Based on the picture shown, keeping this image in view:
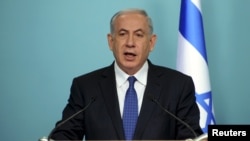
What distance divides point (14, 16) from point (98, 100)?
1255 millimetres

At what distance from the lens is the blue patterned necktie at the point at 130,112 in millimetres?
1833

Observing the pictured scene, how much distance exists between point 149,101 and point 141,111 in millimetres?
68

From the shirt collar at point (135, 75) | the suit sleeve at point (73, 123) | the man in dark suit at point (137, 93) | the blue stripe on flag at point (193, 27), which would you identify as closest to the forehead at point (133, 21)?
the man in dark suit at point (137, 93)

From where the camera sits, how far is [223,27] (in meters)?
2.83

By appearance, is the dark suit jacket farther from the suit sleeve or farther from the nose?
the nose

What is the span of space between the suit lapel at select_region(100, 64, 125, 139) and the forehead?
0.85ft

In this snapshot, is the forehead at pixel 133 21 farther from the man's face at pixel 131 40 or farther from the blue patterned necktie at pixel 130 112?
the blue patterned necktie at pixel 130 112

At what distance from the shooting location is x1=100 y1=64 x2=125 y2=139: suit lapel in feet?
6.03

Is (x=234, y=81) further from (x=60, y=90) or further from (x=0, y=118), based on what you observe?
(x=0, y=118)

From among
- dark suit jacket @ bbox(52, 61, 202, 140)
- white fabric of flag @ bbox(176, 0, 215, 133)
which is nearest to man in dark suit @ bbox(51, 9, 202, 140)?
dark suit jacket @ bbox(52, 61, 202, 140)

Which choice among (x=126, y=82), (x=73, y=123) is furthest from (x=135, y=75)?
(x=73, y=123)

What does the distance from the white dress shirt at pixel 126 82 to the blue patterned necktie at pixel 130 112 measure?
0.09 feet

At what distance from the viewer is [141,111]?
6.10 ft

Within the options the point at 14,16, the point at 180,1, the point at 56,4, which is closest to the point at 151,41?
the point at 180,1
